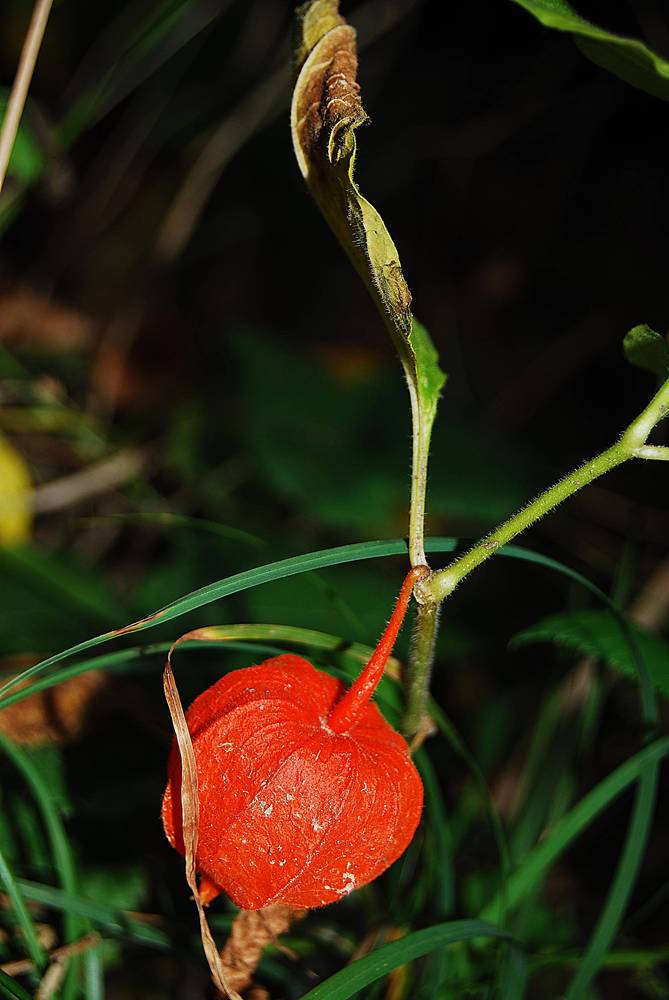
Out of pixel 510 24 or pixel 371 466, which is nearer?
pixel 371 466

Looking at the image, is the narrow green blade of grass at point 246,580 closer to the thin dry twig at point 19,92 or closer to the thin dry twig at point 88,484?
the thin dry twig at point 19,92

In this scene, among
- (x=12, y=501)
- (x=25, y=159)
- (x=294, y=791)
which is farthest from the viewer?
(x=12, y=501)

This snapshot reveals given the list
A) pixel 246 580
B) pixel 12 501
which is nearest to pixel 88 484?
pixel 12 501

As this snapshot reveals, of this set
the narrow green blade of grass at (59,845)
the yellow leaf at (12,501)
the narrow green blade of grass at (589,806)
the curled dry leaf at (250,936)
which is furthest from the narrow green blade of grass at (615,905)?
the yellow leaf at (12,501)

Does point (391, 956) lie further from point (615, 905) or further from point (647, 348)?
point (647, 348)

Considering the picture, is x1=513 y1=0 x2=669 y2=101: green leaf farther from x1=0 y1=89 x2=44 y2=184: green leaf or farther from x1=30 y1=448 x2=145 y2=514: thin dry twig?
x1=30 y1=448 x2=145 y2=514: thin dry twig

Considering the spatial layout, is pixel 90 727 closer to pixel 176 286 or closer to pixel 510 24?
pixel 176 286

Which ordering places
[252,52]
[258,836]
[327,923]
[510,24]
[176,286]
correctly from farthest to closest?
[176,286] < [252,52] < [510,24] < [327,923] < [258,836]

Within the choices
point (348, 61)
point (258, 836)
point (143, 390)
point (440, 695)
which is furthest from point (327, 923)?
point (143, 390)
